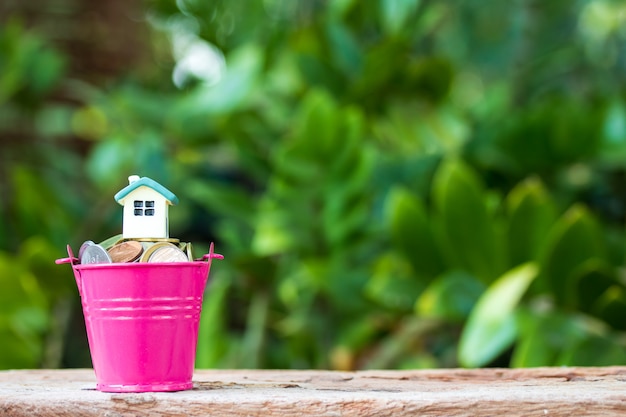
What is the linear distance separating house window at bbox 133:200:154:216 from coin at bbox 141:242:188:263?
2 cm

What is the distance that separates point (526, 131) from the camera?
1.23m

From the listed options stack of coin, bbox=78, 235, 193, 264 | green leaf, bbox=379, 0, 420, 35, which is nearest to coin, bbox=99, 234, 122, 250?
stack of coin, bbox=78, 235, 193, 264

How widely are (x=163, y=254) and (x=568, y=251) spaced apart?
0.55m

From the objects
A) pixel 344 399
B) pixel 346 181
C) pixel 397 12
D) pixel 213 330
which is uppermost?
pixel 397 12

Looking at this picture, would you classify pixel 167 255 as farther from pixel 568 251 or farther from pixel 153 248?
pixel 568 251

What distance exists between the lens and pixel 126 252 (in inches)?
21.5

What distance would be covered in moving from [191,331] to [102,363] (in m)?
0.06

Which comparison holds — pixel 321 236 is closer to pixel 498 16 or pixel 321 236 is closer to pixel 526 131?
pixel 526 131

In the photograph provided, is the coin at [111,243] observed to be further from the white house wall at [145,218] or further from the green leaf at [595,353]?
the green leaf at [595,353]

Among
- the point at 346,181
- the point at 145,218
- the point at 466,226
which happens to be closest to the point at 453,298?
the point at 466,226

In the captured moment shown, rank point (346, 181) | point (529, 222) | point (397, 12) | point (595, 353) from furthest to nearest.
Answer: point (397, 12)
point (346, 181)
point (529, 222)
point (595, 353)

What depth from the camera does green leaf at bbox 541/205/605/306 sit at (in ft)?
3.04

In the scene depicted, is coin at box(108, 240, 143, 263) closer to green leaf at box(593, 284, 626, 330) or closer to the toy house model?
the toy house model

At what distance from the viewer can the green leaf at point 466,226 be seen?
989mm
